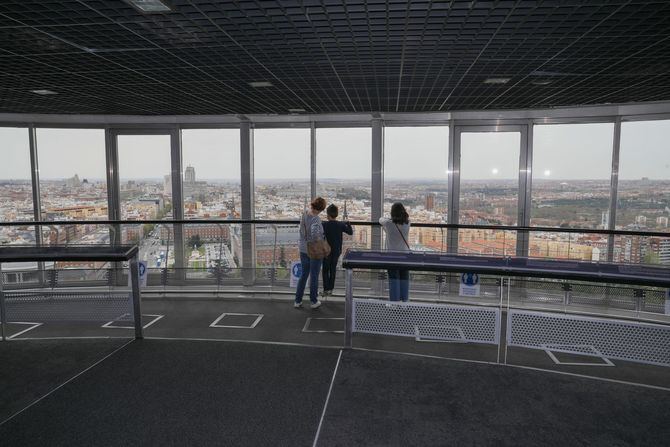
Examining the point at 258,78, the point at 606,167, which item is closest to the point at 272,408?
the point at 258,78

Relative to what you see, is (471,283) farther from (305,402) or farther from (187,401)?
(187,401)

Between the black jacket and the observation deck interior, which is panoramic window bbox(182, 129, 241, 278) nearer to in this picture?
the observation deck interior

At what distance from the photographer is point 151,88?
5086 mm

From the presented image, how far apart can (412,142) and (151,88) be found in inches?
178

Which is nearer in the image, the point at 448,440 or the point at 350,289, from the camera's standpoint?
the point at 448,440

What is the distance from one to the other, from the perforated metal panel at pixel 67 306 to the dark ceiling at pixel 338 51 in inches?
83.8

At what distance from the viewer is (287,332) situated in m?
4.80

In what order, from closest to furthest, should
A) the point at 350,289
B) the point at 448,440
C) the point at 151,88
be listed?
1. the point at 448,440
2. the point at 350,289
3. the point at 151,88

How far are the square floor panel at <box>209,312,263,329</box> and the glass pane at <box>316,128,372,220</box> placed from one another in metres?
3.10

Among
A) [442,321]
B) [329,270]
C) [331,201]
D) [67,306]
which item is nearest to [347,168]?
[331,201]

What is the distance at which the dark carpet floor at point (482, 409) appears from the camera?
2242 millimetres

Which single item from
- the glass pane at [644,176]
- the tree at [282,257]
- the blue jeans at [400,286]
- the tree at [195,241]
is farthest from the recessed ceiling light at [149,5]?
the glass pane at [644,176]

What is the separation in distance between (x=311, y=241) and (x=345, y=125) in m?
3.19

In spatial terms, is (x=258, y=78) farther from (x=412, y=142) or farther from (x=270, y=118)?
(x=412, y=142)
